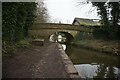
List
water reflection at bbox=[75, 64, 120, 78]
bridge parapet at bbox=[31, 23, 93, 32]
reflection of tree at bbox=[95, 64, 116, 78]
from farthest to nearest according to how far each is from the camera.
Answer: bridge parapet at bbox=[31, 23, 93, 32]
reflection of tree at bbox=[95, 64, 116, 78]
water reflection at bbox=[75, 64, 120, 78]

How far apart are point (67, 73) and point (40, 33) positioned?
2365cm

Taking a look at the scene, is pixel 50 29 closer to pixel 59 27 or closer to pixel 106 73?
pixel 59 27

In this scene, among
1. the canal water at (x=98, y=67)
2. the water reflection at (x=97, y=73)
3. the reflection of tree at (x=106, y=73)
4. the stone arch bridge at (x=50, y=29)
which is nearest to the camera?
the water reflection at (x=97, y=73)

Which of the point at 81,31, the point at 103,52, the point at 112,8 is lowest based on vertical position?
the point at 103,52

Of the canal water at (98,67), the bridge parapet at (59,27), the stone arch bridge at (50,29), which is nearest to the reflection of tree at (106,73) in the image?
the canal water at (98,67)

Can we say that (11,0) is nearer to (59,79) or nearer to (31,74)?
(31,74)

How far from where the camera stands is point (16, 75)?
16.0 ft

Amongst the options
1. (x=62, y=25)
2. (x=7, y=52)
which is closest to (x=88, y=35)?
(x=62, y=25)

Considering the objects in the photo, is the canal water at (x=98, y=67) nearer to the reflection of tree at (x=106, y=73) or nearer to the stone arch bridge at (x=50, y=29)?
the reflection of tree at (x=106, y=73)

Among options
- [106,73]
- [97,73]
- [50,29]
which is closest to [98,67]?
[106,73]

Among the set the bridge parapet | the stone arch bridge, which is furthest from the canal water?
the bridge parapet

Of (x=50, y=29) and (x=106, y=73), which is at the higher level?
(x=50, y=29)

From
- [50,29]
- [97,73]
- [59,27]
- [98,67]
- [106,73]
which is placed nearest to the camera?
[97,73]

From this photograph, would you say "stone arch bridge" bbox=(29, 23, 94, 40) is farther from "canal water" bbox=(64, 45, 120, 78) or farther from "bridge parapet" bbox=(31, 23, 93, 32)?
"canal water" bbox=(64, 45, 120, 78)
